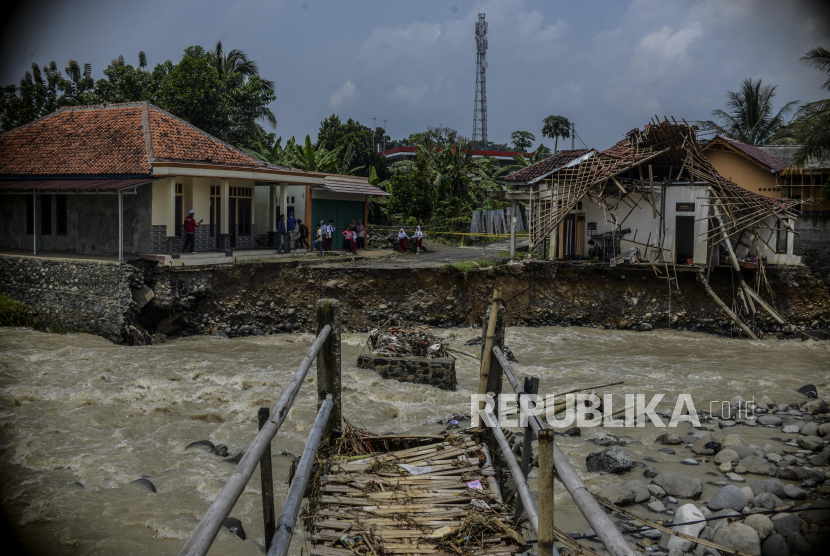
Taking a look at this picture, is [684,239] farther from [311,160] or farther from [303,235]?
[311,160]

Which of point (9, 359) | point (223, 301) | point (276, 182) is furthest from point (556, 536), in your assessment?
point (276, 182)

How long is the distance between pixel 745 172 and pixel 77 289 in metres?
28.3

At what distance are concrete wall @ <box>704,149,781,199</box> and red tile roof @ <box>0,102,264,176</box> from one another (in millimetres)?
21458

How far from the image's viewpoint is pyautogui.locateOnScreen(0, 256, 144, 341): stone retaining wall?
17.9 metres

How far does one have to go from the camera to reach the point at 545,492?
342 cm

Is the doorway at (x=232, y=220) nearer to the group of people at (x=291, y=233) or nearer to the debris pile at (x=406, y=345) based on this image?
the group of people at (x=291, y=233)

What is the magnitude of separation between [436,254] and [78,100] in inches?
802

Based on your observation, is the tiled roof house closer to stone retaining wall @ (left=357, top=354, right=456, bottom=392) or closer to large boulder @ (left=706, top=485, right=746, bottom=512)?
stone retaining wall @ (left=357, top=354, right=456, bottom=392)

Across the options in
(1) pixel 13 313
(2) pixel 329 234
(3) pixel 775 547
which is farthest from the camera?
(2) pixel 329 234

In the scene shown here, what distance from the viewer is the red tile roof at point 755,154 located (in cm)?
2764

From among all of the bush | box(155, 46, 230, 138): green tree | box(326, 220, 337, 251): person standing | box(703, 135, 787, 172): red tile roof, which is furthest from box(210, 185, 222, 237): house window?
box(703, 135, 787, 172): red tile roof

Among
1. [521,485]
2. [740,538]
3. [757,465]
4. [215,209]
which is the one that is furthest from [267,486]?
[215,209]

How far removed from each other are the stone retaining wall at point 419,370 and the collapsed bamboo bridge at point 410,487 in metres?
6.72

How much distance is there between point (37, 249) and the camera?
21.9 metres
